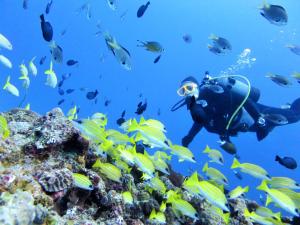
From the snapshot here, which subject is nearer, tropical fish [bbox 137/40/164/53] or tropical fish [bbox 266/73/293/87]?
tropical fish [bbox 137/40/164/53]

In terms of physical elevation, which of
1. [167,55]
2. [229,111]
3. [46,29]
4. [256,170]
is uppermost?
[167,55]

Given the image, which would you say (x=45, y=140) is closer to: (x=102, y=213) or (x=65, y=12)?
(x=102, y=213)

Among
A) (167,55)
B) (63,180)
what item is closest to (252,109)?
(63,180)

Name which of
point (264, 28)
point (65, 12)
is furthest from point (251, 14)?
point (65, 12)

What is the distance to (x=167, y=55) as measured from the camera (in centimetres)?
12800

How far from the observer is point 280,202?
179 inches

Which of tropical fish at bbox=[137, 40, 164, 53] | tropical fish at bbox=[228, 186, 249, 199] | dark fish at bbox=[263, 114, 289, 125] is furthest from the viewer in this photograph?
dark fish at bbox=[263, 114, 289, 125]

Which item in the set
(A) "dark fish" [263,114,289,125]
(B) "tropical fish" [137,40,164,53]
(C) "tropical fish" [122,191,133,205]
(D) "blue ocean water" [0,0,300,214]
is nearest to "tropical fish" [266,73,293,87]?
(A) "dark fish" [263,114,289,125]

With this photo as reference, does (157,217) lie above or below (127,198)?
below

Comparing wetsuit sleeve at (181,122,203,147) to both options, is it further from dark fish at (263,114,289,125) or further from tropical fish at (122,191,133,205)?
tropical fish at (122,191,133,205)

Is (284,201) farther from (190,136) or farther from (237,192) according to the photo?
(190,136)

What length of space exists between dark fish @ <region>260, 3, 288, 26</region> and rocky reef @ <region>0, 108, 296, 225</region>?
3.87 m

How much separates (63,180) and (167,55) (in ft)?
413

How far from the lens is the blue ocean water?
98.8m
